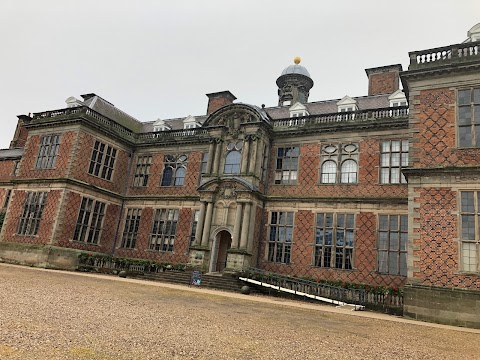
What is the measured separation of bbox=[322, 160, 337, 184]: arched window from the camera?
21.8 m

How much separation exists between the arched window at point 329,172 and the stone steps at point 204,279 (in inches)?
317

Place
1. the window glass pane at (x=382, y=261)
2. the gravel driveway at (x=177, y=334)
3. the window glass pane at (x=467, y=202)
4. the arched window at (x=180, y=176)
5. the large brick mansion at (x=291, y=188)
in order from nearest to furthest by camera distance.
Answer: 1. the gravel driveway at (x=177, y=334)
2. the window glass pane at (x=467, y=202)
3. the large brick mansion at (x=291, y=188)
4. the window glass pane at (x=382, y=261)
5. the arched window at (x=180, y=176)

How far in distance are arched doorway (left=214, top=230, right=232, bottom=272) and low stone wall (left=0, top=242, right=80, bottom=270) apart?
30.6ft

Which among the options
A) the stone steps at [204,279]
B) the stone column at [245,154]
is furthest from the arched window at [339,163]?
the stone steps at [204,279]

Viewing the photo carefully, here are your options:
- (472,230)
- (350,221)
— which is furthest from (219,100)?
(472,230)

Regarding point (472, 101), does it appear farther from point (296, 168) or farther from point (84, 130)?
point (84, 130)

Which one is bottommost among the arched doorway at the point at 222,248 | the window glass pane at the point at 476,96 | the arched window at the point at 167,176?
the arched doorway at the point at 222,248

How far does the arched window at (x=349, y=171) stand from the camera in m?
21.3

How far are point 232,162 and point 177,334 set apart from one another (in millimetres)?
17818

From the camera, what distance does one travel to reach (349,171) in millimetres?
21516

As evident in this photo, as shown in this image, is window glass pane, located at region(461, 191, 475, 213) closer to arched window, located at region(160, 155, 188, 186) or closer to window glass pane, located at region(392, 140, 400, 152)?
window glass pane, located at region(392, 140, 400, 152)

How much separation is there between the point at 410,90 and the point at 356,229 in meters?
7.89

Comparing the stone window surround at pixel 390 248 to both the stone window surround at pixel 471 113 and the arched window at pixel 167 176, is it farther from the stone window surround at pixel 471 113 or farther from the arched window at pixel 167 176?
the arched window at pixel 167 176

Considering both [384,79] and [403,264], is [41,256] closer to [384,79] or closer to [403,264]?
[403,264]
